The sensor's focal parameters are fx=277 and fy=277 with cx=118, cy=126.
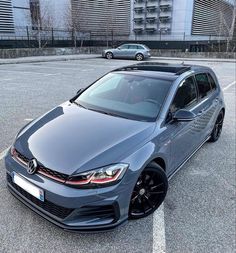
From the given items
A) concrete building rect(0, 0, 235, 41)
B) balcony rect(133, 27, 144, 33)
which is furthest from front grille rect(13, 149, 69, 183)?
balcony rect(133, 27, 144, 33)

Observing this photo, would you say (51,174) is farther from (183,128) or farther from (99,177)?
(183,128)

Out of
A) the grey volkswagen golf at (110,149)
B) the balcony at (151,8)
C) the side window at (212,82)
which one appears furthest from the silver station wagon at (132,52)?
the grey volkswagen golf at (110,149)

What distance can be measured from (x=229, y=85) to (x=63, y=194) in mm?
10711

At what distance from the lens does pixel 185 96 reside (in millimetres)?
3719

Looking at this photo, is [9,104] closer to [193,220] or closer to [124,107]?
[124,107]

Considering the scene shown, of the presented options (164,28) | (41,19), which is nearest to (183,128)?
(41,19)

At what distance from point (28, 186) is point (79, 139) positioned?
0.64 metres

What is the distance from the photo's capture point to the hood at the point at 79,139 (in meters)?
2.44

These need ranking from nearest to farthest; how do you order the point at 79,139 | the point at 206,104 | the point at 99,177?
the point at 99,177 < the point at 79,139 < the point at 206,104

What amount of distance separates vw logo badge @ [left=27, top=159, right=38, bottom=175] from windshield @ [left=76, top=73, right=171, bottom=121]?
1166 millimetres

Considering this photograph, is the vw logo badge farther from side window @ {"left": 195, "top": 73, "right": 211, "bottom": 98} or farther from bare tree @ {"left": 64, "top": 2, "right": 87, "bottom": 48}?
bare tree @ {"left": 64, "top": 2, "right": 87, "bottom": 48}

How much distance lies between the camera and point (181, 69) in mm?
3977

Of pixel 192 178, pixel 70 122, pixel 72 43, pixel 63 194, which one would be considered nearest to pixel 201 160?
pixel 192 178

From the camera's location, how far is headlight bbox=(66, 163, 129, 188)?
232 centimetres
